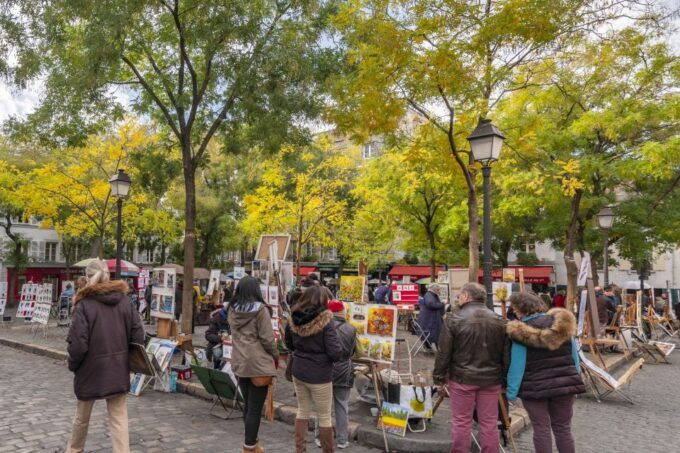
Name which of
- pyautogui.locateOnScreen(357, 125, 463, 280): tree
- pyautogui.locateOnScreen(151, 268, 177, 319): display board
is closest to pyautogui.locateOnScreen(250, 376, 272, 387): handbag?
pyautogui.locateOnScreen(151, 268, 177, 319): display board

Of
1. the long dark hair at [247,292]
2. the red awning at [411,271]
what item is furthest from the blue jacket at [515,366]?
the red awning at [411,271]

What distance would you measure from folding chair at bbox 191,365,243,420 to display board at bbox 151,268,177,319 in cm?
344

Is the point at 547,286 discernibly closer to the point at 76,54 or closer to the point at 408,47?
the point at 408,47

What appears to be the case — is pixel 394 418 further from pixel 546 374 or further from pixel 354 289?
pixel 354 289

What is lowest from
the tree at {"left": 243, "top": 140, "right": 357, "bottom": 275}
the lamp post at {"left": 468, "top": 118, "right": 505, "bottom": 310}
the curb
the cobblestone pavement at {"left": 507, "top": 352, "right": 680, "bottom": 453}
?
the cobblestone pavement at {"left": 507, "top": 352, "right": 680, "bottom": 453}

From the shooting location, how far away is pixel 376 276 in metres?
45.5

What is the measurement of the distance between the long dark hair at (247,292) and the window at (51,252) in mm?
41684

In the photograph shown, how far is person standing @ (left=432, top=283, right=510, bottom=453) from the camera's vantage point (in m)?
4.47

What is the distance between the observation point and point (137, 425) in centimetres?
634

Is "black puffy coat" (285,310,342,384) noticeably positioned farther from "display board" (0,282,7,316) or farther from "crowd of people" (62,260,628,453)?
"display board" (0,282,7,316)

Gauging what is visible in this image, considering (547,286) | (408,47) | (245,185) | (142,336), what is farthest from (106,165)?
(547,286)

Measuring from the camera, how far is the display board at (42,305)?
48.8 ft

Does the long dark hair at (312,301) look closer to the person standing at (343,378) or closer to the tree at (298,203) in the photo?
the person standing at (343,378)

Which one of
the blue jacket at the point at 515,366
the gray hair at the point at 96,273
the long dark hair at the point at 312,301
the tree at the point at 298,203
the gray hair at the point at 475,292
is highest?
the tree at the point at 298,203
